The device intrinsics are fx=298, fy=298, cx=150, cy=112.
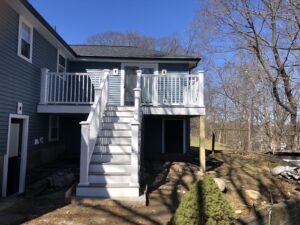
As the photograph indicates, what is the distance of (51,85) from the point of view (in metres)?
9.55

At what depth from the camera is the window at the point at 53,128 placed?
1102 cm

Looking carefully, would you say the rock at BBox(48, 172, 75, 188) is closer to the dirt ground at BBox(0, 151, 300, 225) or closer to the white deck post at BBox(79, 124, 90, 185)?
the dirt ground at BBox(0, 151, 300, 225)

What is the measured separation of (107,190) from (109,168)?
0.66m

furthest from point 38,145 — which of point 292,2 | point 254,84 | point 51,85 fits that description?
point 254,84

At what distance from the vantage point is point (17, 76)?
789cm

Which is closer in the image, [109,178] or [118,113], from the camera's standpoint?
[109,178]

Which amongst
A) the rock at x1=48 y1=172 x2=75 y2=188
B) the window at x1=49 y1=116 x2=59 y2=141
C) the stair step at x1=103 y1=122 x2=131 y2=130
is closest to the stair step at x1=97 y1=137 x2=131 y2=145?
the stair step at x1=103 y1=122 x2=131 y2=130

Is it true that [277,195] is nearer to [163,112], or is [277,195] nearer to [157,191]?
[157,191]

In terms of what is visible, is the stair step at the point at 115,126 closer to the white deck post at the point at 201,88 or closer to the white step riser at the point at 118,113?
the white step riser at the point at 118,113

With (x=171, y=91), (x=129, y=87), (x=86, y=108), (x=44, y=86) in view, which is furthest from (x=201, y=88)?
(x=44, y=86)

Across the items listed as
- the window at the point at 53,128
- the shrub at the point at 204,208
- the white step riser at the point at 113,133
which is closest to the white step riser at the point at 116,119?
the white step riser at the point at 113,133

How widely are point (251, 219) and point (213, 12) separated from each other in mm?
16966

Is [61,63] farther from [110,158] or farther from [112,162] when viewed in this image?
[112,162]

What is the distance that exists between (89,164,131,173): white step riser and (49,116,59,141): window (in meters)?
4.67
